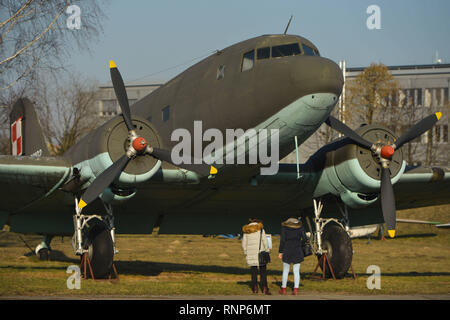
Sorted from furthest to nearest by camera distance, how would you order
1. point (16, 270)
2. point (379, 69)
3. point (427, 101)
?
point (427, 101) < point (379, 69) < point (16, 270)

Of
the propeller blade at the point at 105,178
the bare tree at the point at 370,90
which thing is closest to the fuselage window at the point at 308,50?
the propeller blade at the point at 105,178

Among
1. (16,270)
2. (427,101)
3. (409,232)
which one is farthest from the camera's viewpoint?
(427,101)

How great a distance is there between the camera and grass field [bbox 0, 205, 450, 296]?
539 inches

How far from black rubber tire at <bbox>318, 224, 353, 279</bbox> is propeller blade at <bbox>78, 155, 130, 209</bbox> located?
6.45 metres

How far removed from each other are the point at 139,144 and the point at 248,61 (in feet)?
11.3

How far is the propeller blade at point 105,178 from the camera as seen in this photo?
1412 cm

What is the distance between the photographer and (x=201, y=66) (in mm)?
16219

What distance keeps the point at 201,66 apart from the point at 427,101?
56.9 metres

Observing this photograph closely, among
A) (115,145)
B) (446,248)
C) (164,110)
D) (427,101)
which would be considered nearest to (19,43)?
(164,110)

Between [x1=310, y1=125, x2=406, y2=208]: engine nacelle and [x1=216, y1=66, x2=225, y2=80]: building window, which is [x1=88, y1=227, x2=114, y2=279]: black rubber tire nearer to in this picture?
[x1=216, y1=66, x2=225, y2=80]: building window

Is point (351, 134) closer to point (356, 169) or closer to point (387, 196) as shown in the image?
point (356, 169)

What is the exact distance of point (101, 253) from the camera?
50.5 feet

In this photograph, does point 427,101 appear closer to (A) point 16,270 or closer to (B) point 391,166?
(B) point 391,166

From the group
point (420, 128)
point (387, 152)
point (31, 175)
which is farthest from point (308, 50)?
point (31, 175)
